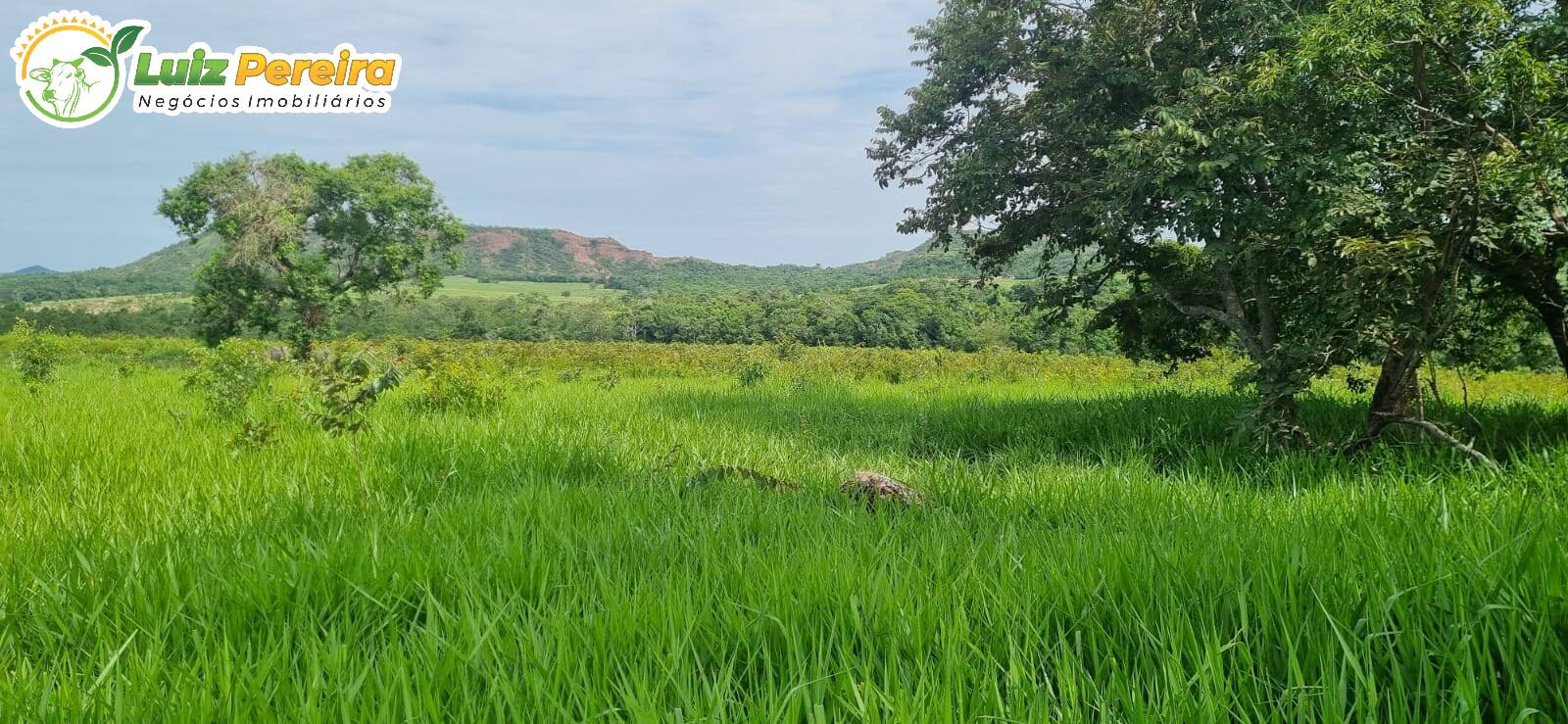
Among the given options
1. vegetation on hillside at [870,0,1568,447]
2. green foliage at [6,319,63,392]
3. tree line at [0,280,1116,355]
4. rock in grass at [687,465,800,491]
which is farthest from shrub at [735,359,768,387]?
tree line at [0,280,1116,355]

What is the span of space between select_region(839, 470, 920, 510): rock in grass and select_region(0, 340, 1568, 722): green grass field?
0.18 metres

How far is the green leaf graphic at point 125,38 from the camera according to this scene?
1019 centimetres

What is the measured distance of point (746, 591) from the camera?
7.45ft

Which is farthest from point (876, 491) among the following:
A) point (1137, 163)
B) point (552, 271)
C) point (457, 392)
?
point (552, 271)

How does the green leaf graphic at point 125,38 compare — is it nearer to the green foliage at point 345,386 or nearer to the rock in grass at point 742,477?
the green foliage at point 345,386

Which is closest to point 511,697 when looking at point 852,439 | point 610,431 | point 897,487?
point 897,487

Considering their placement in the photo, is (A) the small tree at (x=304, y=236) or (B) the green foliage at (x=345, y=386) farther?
(A) the small tree at (x=304, y=236)

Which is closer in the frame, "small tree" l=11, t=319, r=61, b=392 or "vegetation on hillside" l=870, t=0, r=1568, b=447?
"vegetation on hillside" l=870, t=0, r=1568, b=447

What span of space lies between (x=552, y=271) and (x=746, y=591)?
182 m

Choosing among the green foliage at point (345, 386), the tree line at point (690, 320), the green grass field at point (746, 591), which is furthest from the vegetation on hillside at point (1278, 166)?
the tree line at point (690, 320)

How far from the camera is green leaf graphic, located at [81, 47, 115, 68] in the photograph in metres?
10.1

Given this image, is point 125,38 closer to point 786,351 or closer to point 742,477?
point 742,477

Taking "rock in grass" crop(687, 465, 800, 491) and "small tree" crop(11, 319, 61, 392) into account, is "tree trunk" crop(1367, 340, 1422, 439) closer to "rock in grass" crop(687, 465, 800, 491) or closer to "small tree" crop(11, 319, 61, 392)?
"rock in grass" crop(687, 465, 800, 491)

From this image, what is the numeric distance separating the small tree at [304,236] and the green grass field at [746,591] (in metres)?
25.9
